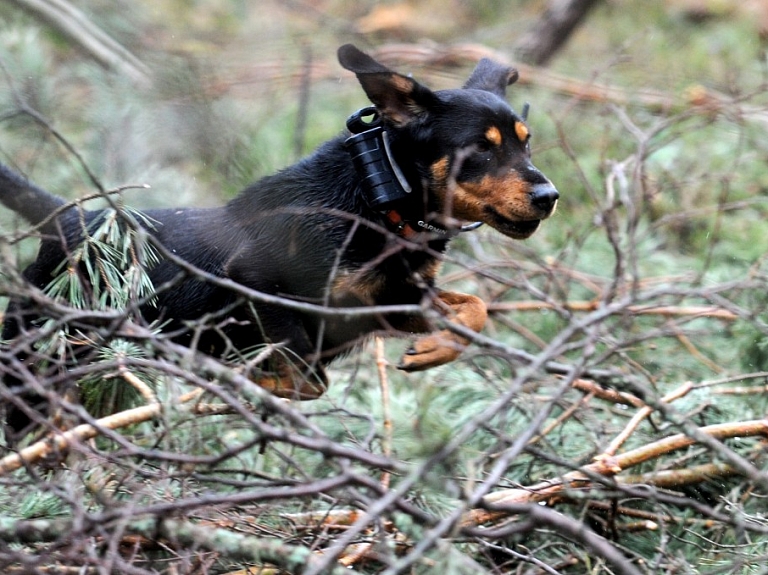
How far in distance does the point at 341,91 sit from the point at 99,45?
2.26m

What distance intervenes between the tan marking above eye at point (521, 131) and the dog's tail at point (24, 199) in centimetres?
181

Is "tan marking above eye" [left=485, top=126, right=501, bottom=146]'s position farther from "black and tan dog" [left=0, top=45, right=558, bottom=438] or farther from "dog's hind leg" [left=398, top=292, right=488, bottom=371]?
"dog's hind leg" [left=398, top=292, right=488, bottom=371]

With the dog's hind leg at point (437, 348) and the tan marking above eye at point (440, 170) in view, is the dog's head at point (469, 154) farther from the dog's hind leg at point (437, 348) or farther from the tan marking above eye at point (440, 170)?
the dog's hind leg at point (437, 348)

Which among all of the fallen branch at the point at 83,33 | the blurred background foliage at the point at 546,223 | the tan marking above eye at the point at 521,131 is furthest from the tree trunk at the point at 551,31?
the tan marking above eye at the point at 521,131

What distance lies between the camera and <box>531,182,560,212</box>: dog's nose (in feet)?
11.2

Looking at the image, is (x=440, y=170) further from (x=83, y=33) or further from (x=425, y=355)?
(x=83, y=33)

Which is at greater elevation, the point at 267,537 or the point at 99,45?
the point at 99,45

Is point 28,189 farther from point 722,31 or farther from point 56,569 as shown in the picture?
point 722,31

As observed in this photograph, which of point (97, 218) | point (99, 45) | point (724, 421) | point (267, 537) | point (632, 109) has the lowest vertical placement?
point (724, 421)

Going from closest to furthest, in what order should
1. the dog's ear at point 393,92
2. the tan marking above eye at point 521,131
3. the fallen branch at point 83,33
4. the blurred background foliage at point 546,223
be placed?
the blurred background foliage at point 546,223, the dog's ear at point 393,92, the tan marking above eye at point 521,131, the fallen branch at point 83,33

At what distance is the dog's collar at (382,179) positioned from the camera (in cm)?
340

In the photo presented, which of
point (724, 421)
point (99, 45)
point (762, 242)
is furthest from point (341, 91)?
point (724, 421)

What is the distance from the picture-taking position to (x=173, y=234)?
3707mm

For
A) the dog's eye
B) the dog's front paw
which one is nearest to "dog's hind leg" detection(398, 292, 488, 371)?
the dog's front paw
